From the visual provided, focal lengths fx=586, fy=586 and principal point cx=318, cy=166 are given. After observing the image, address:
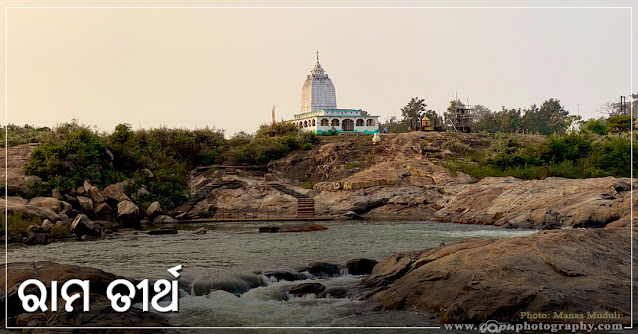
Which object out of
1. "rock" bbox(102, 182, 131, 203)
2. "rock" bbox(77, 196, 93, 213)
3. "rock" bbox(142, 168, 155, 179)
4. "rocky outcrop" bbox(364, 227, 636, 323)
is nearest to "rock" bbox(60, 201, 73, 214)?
"rock" bbox(77, 196, 93, 213)

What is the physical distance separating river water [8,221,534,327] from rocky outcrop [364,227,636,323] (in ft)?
2.17

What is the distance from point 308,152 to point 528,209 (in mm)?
24194

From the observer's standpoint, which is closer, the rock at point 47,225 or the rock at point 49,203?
the rock at point 47,225

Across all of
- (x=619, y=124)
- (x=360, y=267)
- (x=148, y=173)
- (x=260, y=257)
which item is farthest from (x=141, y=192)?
(x=619, y=124)

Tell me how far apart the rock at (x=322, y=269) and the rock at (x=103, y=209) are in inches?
812

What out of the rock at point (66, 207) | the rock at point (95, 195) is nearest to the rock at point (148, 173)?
the rock at point (95, 195)

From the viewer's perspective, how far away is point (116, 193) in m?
34.9

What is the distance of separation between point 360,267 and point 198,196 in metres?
25.6

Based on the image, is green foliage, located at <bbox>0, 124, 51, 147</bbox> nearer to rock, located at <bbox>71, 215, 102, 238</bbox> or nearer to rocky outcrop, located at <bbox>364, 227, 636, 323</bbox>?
rock, located at <bbox>71, 215, 102, 238</bbox>

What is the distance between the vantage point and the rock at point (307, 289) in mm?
13630

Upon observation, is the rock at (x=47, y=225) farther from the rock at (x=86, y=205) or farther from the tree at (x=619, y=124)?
the tree at (x=619, y=124)

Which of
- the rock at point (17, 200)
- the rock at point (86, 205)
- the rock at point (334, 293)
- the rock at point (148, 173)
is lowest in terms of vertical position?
the rock at point (334, 293)

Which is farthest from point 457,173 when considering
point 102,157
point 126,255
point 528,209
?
point 126,255

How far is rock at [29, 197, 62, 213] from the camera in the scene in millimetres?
29859
